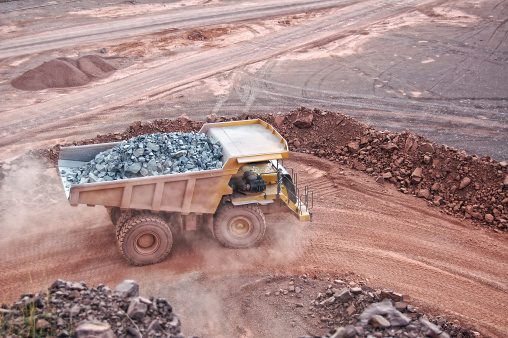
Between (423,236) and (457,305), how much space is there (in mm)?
2372

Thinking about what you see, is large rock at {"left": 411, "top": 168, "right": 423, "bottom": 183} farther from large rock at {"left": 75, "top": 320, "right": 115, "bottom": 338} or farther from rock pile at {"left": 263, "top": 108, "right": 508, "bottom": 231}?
large rock at {"left": 75, "top": 320, "right": 115, "bottom": 338}

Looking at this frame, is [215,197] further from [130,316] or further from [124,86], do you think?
[124,86]

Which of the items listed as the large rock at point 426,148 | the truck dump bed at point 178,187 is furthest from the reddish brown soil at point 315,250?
the truck dump bed at point 178,187

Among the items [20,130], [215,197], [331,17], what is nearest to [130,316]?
[215,197]

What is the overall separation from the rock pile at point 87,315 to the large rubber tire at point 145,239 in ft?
6.52

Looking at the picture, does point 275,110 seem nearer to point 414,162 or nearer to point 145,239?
point 414,162

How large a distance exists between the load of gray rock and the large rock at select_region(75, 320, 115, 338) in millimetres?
3638

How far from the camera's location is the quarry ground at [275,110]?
10320 millimetres

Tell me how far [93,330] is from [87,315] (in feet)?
1.87

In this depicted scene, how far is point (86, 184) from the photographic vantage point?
382 inches

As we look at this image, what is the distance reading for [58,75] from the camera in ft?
69.7

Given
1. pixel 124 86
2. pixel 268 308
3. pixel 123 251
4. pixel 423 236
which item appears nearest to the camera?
pixel 268 308

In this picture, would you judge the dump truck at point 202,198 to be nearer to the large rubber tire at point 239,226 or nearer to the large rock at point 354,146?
the large rubber tire at point 239,226

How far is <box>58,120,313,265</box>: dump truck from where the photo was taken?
10.1 metres
